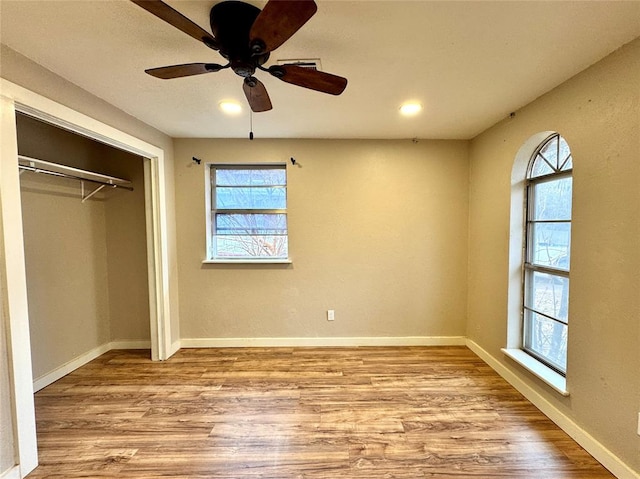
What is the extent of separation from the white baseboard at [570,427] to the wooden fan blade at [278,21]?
2608 millimetres

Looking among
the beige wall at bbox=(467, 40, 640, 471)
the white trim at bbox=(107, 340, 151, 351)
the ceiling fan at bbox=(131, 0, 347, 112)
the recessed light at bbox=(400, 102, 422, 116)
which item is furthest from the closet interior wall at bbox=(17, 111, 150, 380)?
the beige wall at bbox=(467, 40, 640, 471)

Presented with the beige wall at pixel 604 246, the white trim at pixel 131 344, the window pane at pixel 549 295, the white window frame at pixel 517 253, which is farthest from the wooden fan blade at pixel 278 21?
the white trim at pixel 131 344

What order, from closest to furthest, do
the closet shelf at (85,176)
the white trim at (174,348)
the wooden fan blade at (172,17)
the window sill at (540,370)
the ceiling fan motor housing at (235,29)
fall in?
1. the wooden fan blade at (172,17)
2. the ceiling fan motor housing at (235,29)
3. the window sill at (540,370)
4. the closet shelf at (85,176)
5. the white trim at (174,348)

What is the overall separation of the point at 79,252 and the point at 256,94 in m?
2.55

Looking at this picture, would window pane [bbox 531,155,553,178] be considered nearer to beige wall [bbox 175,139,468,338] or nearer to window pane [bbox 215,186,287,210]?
beige wall [bbox 175,139,468,338]

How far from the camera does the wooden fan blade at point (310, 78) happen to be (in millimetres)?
1303

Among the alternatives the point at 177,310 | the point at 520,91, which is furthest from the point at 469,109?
the point at 177,310

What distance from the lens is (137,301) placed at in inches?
123

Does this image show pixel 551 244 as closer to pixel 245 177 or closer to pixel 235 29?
pixel 235 29

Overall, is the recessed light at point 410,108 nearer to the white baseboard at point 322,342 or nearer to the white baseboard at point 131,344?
the white baseboard at point 322,342

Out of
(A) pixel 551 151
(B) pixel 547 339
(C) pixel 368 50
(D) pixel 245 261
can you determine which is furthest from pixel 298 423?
(A) pixel 551 151

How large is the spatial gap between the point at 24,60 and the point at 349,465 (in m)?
2.86

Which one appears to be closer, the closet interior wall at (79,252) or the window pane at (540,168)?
the window pane at (540,168)

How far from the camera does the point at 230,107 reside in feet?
7.36
